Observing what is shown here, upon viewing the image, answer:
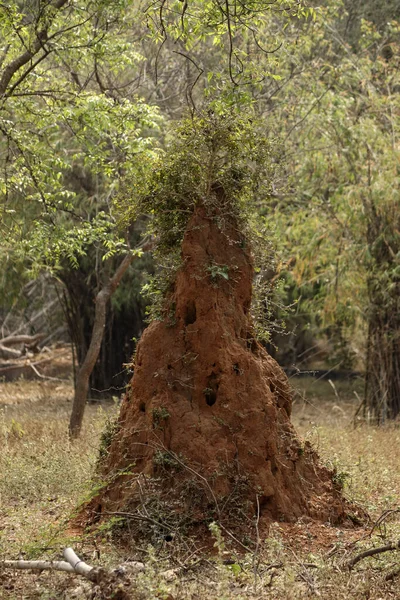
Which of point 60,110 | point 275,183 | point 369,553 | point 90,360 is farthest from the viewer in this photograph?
point 90,360

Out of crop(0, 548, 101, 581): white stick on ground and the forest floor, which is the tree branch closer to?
the forest floor

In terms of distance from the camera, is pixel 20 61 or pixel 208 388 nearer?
pixel 208 388

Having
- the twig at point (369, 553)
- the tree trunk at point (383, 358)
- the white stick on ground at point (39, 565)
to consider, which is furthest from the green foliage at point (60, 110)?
the tree trunk at point (383, 358)

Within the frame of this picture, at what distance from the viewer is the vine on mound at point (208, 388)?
5.43 meters

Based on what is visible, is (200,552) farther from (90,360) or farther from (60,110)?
(90,360)

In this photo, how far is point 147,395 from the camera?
5.71 meters

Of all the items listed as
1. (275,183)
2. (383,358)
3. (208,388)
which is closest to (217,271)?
(208,388)

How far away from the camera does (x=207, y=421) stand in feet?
18.2

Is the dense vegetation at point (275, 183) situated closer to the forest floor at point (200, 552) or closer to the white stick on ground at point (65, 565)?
the forest floor at point (200, 552)

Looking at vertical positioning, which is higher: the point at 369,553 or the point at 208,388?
the point at 208,388

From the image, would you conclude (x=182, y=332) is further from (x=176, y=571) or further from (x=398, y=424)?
(x=398, y=424)

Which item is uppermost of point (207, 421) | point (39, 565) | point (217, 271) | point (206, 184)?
point (206, 184)

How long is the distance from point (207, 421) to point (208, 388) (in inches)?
8.7

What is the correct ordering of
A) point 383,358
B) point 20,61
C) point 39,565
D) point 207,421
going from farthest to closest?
1. point 383,358
2. point 20,61
3. point 207,421
4. point 39,565
